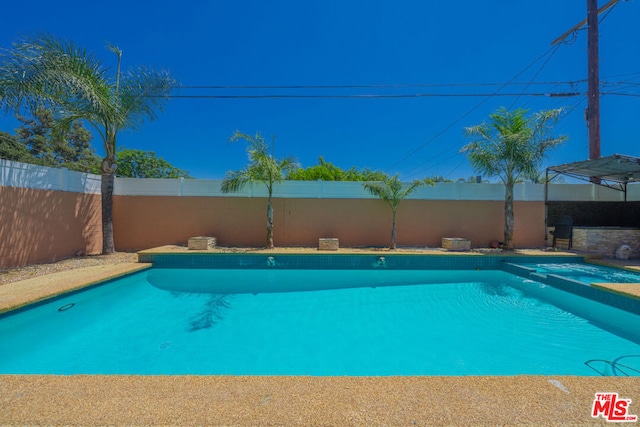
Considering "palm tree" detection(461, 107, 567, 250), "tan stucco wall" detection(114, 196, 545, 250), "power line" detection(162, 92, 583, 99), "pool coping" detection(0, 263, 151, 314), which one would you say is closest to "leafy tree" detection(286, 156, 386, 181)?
"power line" detection(162, 92, 583, 99)

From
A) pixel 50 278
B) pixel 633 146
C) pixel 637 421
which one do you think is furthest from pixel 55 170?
pixel 633 146

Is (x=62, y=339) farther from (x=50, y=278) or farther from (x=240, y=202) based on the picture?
(x=240, y=202)

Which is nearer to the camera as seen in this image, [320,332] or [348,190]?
[320,332]

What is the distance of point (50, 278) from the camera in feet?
18.9

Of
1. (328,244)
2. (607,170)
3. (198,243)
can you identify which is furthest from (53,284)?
(607,170)

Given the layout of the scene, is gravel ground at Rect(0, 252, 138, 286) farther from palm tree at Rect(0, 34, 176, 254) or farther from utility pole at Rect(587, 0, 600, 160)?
utility pole at Rect(587, 0, 600, 160)

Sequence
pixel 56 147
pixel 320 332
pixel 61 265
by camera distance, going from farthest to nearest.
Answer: pixel 56 147 < pixel 61 265 < pixel 320 332

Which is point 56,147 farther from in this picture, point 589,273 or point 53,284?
point 589,273

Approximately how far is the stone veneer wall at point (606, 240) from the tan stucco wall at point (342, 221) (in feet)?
4.30

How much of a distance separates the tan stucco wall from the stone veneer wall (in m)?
1.31

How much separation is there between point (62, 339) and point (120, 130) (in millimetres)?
7000

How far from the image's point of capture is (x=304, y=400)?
1987mm

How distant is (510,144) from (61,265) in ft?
45.1

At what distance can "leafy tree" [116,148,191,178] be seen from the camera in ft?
81.7
